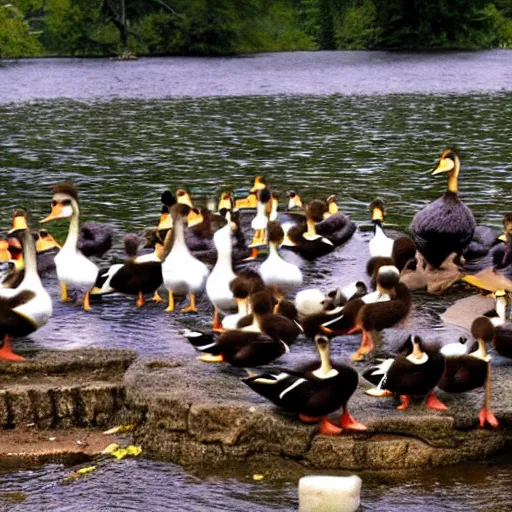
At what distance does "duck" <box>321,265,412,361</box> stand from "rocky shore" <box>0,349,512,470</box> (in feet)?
2.36

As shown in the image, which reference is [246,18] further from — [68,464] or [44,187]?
[68,464]

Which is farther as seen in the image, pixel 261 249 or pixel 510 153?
pixel 510 153

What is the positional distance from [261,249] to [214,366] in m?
3.55

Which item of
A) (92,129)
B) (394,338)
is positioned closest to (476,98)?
(92,129)

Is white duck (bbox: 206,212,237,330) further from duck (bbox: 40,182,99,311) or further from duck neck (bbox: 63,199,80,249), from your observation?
duck neck (bbox: 63,199,80,249)

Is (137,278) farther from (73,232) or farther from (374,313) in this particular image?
(374,313)

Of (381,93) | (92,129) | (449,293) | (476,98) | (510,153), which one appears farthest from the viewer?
(381,93)

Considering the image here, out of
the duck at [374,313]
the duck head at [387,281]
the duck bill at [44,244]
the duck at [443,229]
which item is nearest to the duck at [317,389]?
the duck at [374,313]

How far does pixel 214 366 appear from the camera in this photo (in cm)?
744

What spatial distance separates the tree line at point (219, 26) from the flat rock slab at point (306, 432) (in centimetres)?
5950

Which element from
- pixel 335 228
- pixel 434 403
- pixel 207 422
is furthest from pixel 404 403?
pixel 335 228

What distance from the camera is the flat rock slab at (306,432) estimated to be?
6492mm

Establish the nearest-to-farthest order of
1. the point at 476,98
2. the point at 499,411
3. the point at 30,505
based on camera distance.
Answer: the point at 30,505 < the point at 499,411 < the point at 476,98

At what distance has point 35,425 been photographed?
7156mm
